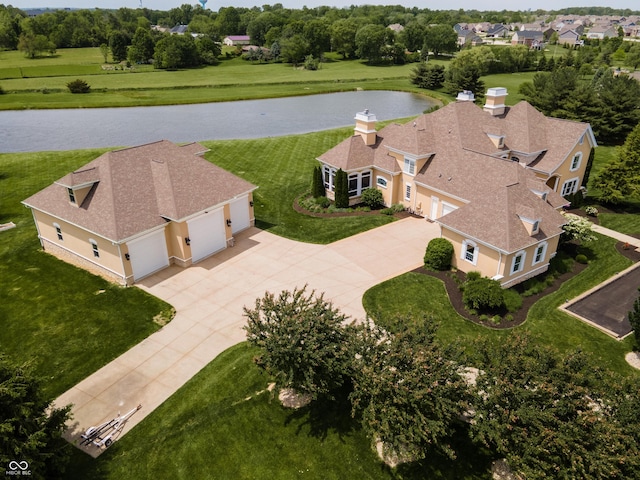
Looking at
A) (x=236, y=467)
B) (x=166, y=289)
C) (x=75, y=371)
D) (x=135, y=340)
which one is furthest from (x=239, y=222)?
(x=236, y=467)

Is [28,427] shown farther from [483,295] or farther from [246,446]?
[483,295]

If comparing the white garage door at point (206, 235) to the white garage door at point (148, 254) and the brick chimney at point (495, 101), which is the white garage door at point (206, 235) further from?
the brick chimney at point (495, 101)

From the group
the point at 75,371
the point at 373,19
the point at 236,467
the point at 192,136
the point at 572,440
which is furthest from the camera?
the point at 373,19

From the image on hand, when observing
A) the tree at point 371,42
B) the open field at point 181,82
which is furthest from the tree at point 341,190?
the tree at point 371,42

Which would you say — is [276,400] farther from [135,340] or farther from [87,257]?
[87,257]

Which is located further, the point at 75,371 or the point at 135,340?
the point at 135,340

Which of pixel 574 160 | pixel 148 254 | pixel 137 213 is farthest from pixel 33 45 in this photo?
pixel 574 160
